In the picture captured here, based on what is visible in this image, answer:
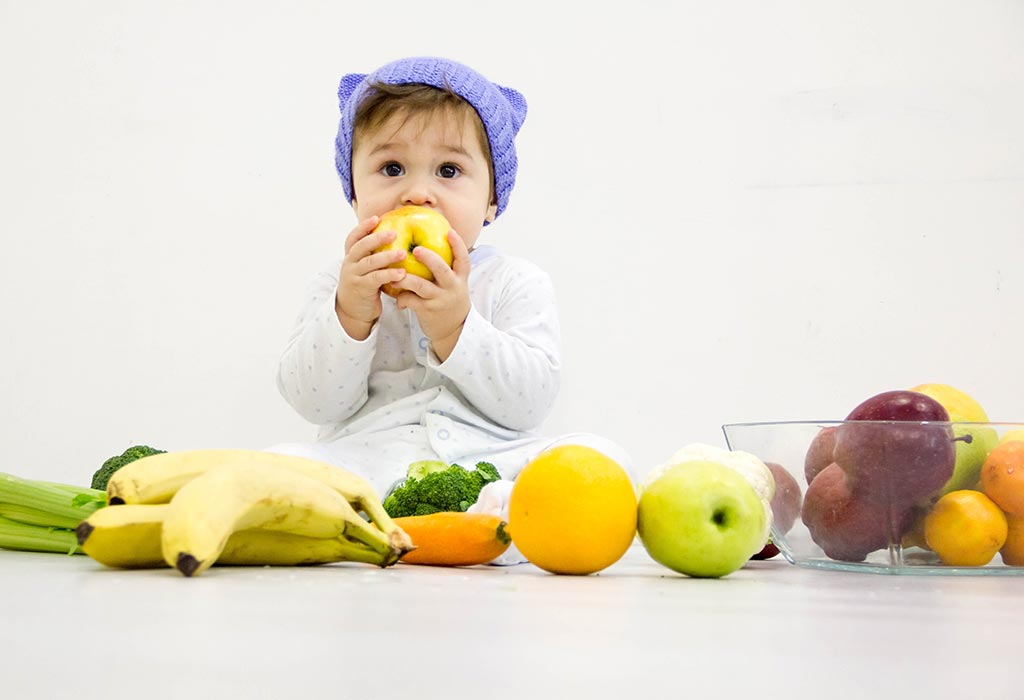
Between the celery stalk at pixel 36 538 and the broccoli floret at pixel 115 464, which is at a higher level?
the broccoli floret at pixel 115 464

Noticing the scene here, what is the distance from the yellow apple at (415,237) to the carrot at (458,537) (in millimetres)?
445

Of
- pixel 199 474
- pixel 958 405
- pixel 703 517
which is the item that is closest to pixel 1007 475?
pixel 958 405

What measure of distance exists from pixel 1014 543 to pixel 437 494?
0.66 m

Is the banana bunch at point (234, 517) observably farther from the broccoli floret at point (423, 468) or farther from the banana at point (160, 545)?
the broccoli floret at point (423, 468)

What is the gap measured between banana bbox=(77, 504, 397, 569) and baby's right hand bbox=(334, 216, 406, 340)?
524 millimetres

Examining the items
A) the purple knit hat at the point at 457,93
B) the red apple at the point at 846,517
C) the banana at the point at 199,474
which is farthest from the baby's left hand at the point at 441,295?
the red apple at the point at 846,517

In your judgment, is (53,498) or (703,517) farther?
(53,498)

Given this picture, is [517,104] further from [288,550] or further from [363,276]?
[288,550]

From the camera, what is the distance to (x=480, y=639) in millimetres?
629

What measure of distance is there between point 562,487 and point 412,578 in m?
0.16

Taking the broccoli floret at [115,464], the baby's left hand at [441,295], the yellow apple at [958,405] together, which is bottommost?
the broccoli floret at [115,464]

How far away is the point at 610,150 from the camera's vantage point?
234cm

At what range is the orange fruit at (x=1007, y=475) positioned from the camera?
1.08 metres

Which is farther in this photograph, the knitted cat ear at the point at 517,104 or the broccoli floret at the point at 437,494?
the knitted cat ear at the point at 517,104
